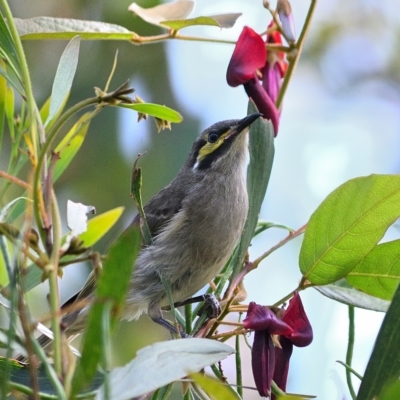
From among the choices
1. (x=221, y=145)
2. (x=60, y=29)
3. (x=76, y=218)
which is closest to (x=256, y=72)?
(x=60, y=29)

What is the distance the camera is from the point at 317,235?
1.47m

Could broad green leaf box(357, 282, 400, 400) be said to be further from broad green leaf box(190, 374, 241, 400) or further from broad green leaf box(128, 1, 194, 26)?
broad green leaf box(128, 1, 194, 26)

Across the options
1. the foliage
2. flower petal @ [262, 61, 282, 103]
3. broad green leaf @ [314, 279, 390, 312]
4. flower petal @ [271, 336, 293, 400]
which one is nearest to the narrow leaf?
the foliage

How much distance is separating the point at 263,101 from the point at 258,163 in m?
0.15

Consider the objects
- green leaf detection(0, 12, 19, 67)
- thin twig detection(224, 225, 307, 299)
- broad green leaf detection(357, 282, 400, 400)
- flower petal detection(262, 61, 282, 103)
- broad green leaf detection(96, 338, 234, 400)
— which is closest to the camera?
broad green leaf detection(96, 338, 234, 400)

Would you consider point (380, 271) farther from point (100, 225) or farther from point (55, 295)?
point (55, 295)

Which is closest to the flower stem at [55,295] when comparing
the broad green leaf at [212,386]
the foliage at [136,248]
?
the foliage at [136,248]

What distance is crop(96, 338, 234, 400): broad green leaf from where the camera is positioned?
0.82 metres

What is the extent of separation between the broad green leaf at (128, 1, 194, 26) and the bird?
72 cm

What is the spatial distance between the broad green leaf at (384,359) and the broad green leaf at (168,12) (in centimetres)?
99

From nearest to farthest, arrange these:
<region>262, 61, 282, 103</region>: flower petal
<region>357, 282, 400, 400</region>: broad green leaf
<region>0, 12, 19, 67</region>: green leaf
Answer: <region>357, 282, 400, 400</region>: broad green leaf, <region>0, 12, 19, 67</region>: green leaf, <region>262, 61, 282, 103</region>: flower petal

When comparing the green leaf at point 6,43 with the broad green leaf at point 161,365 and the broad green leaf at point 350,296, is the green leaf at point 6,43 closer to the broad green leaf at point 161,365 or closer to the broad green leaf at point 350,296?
the broad green leaf at point 161,365

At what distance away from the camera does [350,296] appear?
1.53 m

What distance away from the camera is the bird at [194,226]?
2.62 m
